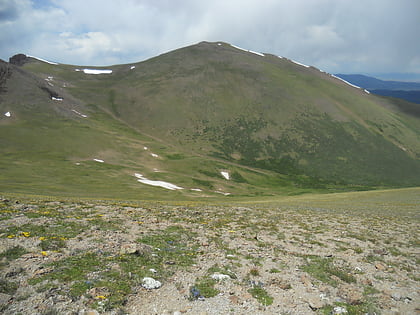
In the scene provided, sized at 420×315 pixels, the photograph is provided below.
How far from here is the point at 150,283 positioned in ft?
34.7

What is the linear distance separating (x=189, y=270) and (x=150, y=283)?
2219 millimetres

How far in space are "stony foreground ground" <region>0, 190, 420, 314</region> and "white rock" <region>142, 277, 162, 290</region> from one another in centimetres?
4

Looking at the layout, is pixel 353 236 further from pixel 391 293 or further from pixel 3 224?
pixel 3 224

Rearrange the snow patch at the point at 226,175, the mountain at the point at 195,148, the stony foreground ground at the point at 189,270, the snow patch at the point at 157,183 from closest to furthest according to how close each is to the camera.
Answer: the stony foreground ground at the point at 189,270 < the snow patch at the point at 157,183 < the mountain at the point at 195,148 < the snow patch at the point at 226,175

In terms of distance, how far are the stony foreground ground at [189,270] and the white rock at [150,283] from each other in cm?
4

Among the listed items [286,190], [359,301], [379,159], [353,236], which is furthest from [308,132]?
[359,301]

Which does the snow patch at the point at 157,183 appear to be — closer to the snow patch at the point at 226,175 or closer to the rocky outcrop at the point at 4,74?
the snow patch at the point at 226,175

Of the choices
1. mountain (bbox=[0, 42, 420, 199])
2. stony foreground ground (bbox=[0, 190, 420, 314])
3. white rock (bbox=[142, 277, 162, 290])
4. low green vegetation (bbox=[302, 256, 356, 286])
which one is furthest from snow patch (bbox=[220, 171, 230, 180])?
white rock (bbox=[142, 277, 162, 290])

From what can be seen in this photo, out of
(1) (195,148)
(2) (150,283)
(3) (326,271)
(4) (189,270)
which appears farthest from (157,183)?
(1) (195,148)

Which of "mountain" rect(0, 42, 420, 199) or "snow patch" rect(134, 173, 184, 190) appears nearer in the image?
"snow patch" rect(134, 173, 184, 190)

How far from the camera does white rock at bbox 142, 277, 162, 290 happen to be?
10383 mm

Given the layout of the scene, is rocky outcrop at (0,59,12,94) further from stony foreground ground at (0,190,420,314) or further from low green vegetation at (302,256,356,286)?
low green vegetation at (302,256,356,286)

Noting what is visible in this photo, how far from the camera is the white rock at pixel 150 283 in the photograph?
1038cm

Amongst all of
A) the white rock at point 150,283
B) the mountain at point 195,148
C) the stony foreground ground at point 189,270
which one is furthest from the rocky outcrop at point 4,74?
the white rock at point 150,283
